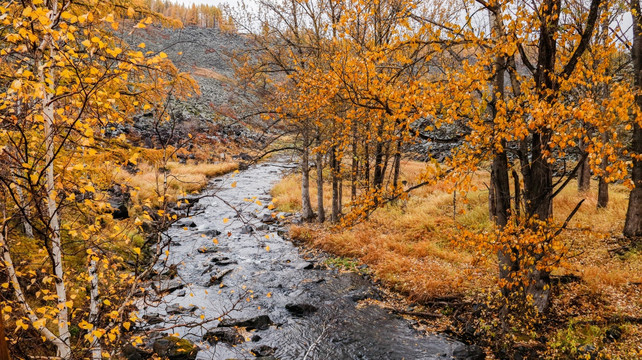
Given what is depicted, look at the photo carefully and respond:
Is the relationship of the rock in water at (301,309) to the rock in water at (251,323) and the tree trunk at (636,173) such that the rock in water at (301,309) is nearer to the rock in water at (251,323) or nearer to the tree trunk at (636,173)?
the rock in water at (251,323)

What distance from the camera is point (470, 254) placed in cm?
1105

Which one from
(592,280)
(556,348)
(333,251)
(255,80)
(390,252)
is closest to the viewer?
(556,348)

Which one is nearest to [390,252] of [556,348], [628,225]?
[556,348]

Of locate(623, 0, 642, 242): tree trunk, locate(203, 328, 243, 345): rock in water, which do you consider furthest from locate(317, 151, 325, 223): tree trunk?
locate(623, 0, 642, 242): tree trunk

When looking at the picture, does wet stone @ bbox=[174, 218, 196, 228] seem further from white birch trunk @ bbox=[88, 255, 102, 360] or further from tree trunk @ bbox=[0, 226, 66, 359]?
Answer: tree trunk @ bbox=[0, 226, 66, 359]

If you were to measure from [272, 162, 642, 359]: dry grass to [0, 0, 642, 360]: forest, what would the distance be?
70mm

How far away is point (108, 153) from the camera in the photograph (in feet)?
19.5

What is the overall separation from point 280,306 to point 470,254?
20.5ft

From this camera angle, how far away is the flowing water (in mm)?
7359

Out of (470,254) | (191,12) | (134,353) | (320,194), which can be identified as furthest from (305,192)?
(191,12)

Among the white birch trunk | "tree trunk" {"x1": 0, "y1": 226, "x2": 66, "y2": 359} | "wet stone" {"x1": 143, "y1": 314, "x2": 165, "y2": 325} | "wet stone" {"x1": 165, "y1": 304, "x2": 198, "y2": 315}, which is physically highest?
"tree trunk" {"x1": 0, "y1": 226, "x2": 66, "y2": 359}

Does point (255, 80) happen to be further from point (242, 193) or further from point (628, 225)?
point (628, 225)

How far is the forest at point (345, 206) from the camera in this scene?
12.3 feet

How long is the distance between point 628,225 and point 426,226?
598 cm
